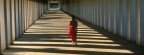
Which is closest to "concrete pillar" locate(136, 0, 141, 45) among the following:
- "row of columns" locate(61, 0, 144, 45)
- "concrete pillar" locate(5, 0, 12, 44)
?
"row of columns" locate(61, 0, 144, 45)

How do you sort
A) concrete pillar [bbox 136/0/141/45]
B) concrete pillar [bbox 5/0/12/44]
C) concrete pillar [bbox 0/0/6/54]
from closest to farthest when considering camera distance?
concrete pillar [bbox 0/0/6/54] < concrete pillar [bbox 5/0/12/44] < concrete pillar [bbox 136/0/141/45]

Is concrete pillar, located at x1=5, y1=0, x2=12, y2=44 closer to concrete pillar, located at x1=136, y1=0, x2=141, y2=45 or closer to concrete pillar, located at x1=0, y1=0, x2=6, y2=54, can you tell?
concrete pillar, located at x1=0, y1=0, x2=6, y2=54

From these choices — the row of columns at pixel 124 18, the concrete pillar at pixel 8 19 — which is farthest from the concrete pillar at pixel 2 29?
the row of columns at pixel 124 18

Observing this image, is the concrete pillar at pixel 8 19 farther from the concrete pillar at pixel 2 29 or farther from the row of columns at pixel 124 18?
the row of columns at pixel 124 18

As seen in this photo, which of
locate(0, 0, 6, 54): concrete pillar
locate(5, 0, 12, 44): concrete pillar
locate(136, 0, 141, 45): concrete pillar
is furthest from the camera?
locate(136, 0, 141, 45): concrete pillar

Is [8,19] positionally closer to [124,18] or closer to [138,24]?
[138,24]

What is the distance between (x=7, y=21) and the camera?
1363cm

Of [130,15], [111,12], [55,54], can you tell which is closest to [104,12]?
[111,12]

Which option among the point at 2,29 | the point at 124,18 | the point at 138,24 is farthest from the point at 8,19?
the point at 124,18

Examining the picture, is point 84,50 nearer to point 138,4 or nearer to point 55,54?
point 55,54

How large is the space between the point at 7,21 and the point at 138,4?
6.35m

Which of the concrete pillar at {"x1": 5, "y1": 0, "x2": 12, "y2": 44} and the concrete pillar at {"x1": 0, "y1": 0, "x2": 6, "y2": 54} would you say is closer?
the concrete pillar at {"x1": 0, "y1": 0, "x2": 6, "y2": 54}

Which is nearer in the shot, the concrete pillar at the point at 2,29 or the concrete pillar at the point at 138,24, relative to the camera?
the concrete pillar at the point at 2,29

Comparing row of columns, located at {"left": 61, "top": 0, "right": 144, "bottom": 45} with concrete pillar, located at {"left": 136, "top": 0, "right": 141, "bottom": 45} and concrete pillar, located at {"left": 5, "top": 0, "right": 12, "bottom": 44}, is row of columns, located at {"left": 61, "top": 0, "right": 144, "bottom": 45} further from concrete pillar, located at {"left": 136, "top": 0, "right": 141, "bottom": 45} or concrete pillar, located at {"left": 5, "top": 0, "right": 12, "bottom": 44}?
concrete pillar, located at {"left": 5, "top": 0, "right": 12, "bottom": 44}
